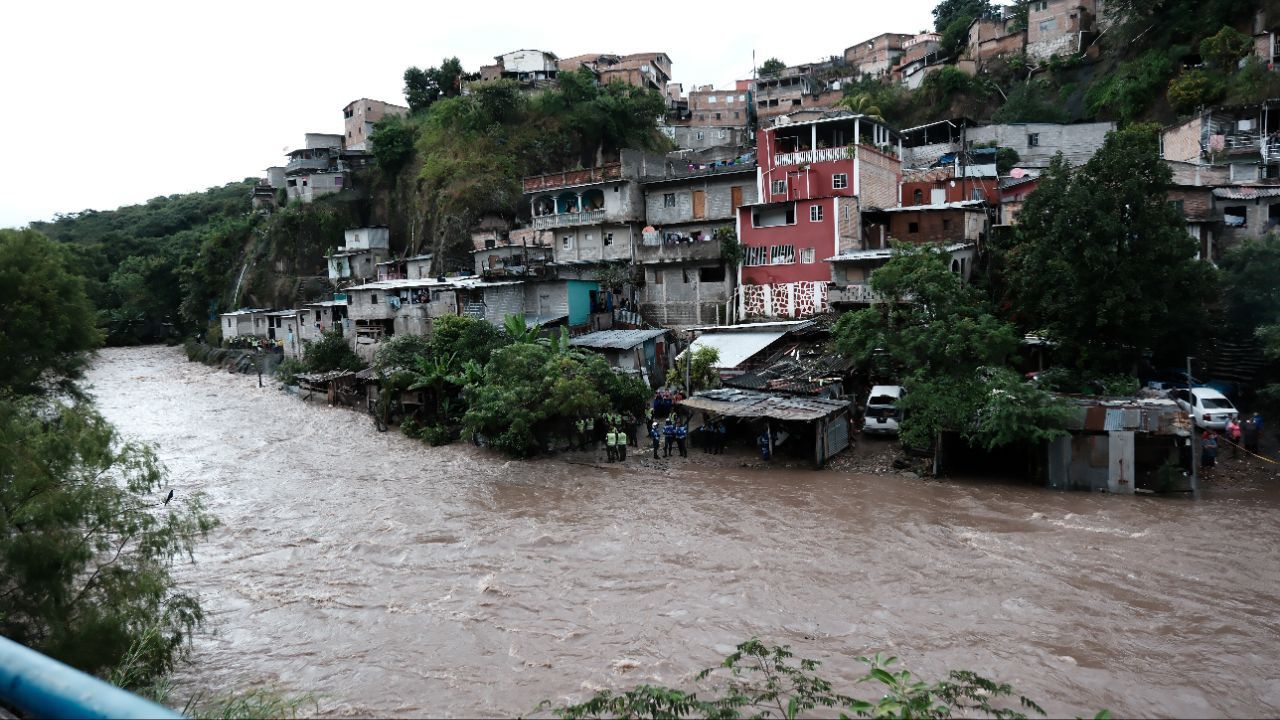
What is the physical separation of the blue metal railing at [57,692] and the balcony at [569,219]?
116 feet

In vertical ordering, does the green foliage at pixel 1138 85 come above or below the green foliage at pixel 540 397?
above

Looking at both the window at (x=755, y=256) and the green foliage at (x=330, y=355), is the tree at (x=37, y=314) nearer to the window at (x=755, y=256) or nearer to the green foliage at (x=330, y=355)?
the green foliage at (x=330, y=355)

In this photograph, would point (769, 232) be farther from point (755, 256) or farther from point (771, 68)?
point (771, 68)

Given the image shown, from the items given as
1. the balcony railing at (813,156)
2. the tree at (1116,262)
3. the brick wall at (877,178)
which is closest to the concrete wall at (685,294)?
the balcony railing at (813,156)

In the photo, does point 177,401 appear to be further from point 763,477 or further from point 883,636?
point 883,636

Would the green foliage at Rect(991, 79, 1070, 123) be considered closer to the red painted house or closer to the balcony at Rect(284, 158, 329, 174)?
the red painted house

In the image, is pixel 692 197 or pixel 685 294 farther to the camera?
pixel 692 197

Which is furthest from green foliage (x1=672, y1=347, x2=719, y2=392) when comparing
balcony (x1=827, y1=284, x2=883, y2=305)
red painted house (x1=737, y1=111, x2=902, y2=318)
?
red painted house (x1=737, y1=111, x2=902, y2=318)

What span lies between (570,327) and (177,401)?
19095 millimetres

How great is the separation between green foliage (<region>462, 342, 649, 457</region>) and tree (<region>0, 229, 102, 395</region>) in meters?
10.7

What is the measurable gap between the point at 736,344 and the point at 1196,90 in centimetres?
2381

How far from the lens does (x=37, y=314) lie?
19672 millimetres

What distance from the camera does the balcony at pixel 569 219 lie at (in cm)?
3675

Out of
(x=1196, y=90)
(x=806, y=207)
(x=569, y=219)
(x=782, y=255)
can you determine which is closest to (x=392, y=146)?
(x=569, y=219)
